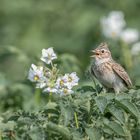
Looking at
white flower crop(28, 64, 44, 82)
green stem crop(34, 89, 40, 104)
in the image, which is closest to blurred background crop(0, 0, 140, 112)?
green stem crop(34, 89, 40, 104)

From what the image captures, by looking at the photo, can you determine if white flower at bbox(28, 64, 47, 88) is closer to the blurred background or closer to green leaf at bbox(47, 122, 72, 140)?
green leaf at bbox(47, 122, 72, 140)

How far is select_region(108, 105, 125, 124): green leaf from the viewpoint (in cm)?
547

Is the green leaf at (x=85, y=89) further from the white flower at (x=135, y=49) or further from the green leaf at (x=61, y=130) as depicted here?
the white flower at (x=135, y=49)

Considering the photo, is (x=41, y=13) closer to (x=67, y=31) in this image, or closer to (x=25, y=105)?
(x=67, y=31)

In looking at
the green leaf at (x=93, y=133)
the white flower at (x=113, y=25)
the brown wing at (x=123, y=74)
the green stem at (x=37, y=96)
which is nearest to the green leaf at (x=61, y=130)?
the green leaf at (x=93, y=133)

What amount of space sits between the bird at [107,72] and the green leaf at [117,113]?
1099 mm

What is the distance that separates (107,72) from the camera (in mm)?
6926

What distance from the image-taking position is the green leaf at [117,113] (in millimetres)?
5473

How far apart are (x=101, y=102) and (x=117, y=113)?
0.13m

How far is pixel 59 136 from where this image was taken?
5.60m

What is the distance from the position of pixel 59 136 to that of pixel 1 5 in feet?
31.1

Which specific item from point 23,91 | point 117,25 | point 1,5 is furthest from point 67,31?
point 23,91

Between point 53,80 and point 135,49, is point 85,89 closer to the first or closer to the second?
point 53,80

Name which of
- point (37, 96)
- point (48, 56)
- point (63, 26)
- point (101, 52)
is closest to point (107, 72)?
point (101, 52)
